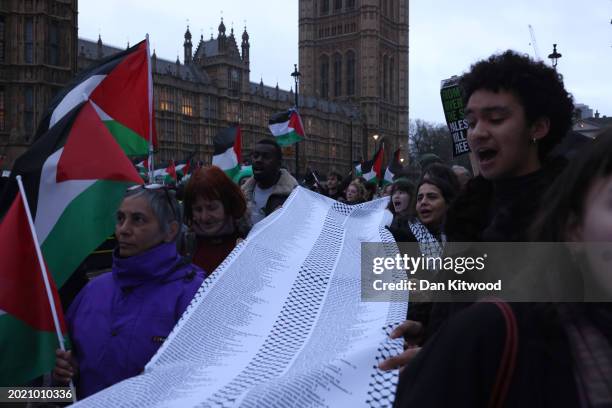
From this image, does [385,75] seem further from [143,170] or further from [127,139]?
[127,139]

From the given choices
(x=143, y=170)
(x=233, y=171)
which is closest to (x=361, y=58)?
(x=143, y=170)

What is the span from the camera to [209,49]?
67750 mm

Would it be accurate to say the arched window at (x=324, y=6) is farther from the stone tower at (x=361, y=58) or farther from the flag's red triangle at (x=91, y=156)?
the flag's red triangle at (x=91, y=156)

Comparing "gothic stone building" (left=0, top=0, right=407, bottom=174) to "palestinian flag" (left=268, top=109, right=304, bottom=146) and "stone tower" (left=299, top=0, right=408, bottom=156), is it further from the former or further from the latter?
"palestinian flag" (left=268, top=109, right=304, bottom=146)

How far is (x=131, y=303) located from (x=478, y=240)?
4.92ft

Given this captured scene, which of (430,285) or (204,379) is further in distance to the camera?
(430,285)

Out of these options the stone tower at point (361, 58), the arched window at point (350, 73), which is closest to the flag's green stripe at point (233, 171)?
the stone tower at point (361, 58)

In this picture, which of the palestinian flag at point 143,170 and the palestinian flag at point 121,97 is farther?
the palestinian flag at point 143,170

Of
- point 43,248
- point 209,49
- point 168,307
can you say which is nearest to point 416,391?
point 168,307

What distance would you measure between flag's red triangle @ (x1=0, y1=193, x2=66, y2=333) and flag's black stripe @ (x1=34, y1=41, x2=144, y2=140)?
2.90 ft

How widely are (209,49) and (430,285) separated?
227 ft

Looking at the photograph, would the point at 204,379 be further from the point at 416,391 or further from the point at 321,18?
the point at 321,18

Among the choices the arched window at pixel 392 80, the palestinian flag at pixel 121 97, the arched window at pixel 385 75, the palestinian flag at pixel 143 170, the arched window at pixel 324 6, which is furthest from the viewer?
the arched window at pixel 392 80

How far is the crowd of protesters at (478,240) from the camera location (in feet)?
3.06
